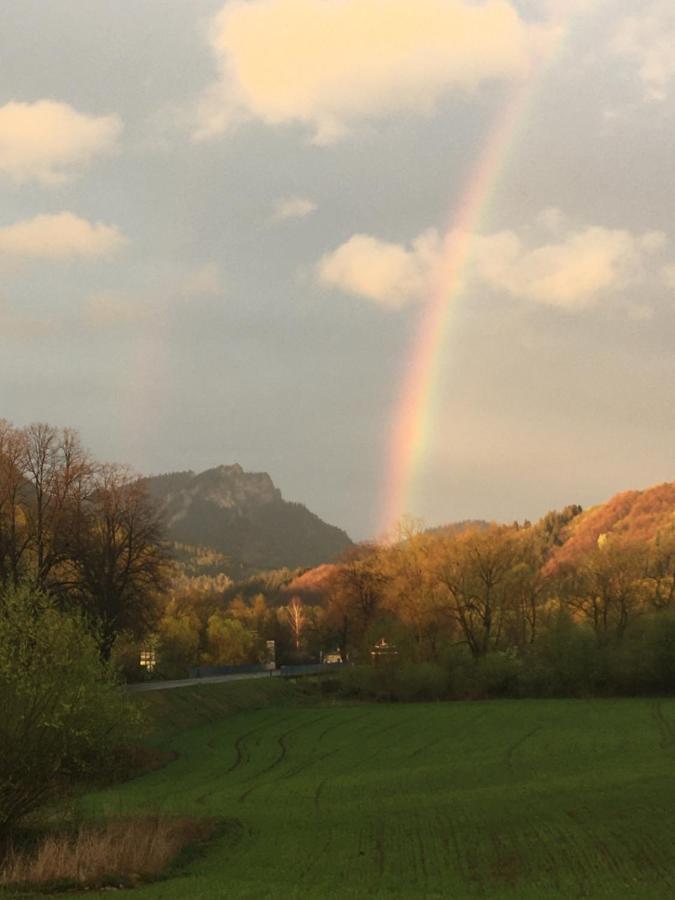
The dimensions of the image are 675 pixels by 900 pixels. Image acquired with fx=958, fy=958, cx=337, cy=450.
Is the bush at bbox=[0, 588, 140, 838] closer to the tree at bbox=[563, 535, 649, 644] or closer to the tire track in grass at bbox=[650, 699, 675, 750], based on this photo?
the tire track in grass at bbox=[650, 699, 675, 750]

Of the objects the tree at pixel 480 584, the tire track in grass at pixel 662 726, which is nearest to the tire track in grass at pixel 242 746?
the tire track in grass at pixel 662 726

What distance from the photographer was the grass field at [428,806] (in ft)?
70.2

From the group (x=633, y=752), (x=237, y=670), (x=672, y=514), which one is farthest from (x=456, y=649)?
(x=672, y=514)

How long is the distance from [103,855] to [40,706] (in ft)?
14.3

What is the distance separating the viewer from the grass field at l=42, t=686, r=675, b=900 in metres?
21.4

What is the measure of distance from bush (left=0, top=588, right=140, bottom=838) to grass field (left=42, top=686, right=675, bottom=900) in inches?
200

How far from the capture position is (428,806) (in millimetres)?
31109

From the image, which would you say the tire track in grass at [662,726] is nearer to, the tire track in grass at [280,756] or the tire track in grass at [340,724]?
the tire track in grass at [280,756]

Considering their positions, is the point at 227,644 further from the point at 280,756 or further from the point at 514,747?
the point at 514,747

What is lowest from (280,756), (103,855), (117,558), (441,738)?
(441,738)

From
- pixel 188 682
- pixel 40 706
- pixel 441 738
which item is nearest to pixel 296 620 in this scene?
pixel 188 682

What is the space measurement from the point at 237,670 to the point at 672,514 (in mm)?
116600

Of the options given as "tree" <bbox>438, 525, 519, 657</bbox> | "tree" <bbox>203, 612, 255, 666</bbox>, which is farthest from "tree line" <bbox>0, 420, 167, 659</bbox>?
"tree" <bbox>203, 612, 255, 666</bbox>

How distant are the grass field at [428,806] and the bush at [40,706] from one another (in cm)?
508
